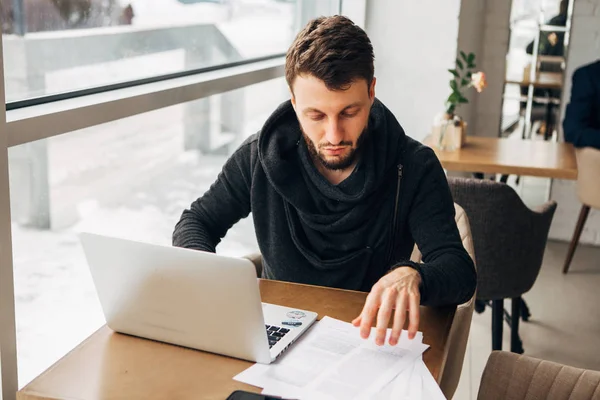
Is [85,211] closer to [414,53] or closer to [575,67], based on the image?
[414,53]

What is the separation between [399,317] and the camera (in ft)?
4.27

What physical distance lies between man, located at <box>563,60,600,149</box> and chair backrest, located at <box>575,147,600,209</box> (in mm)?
140

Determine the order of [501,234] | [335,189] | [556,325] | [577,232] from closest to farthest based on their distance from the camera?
1. [335,189]
2. [501,234]
3. [556,325]
4. [577,232]

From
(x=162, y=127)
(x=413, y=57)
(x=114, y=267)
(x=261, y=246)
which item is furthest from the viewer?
(x=413, y=57)

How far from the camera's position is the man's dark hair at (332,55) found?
1.68m

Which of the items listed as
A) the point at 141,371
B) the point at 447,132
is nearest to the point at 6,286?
the point at 141,371

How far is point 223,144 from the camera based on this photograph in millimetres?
3150

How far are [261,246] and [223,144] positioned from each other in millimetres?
1253

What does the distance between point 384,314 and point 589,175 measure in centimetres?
304

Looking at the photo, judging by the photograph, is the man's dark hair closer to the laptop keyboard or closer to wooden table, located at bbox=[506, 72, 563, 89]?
the laptop keyboard

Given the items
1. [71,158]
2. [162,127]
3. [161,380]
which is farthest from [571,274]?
[161,380]

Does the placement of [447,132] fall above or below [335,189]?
below

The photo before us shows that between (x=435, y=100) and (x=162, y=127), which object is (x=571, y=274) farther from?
(x=162, y=127)

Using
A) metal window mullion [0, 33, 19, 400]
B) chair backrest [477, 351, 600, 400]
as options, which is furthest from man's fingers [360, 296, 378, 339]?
metal window mullion [0, 33, 19, 400]
